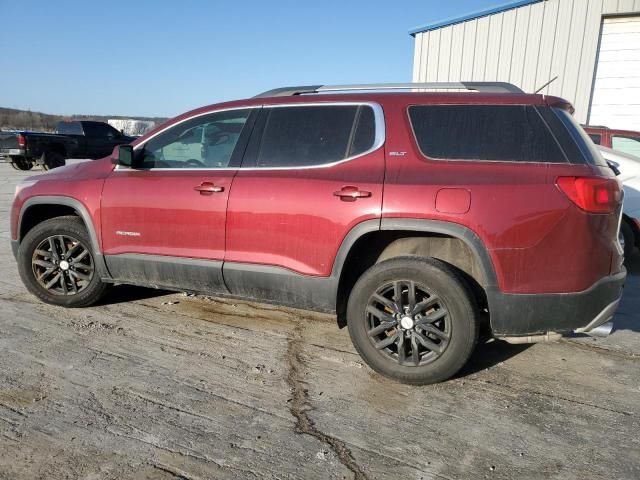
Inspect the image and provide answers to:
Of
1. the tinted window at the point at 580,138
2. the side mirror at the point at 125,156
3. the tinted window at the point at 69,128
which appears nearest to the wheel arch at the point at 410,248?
the tinted window at the point at 580,138

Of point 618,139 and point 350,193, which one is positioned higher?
point 618,139

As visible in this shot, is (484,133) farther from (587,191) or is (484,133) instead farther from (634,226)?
(634,226)

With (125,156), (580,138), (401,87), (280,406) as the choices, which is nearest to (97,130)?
(125,156)

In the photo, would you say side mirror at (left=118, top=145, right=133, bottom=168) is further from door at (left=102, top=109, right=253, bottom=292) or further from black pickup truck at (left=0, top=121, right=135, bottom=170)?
black pickup truck at (left=0, top=121, right=135, bottom=170)

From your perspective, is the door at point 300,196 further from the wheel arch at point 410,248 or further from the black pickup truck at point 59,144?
the black pickup truck at point 59,144

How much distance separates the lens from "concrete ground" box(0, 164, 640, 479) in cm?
235

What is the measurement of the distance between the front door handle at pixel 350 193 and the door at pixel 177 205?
2.83ft

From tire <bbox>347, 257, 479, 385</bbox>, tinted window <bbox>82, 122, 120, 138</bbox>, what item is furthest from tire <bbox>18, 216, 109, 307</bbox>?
tinted window <bbox>82, 122, 120, 138</bbox>

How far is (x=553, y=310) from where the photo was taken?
9.47 feet

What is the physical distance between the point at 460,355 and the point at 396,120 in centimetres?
152

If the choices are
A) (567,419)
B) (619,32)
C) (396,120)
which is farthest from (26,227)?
(619,32)

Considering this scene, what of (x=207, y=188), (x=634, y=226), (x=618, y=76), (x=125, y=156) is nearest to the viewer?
(x=207, y=188)

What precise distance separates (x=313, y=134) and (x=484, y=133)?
113 cm

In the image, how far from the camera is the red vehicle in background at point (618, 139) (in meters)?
7.16
